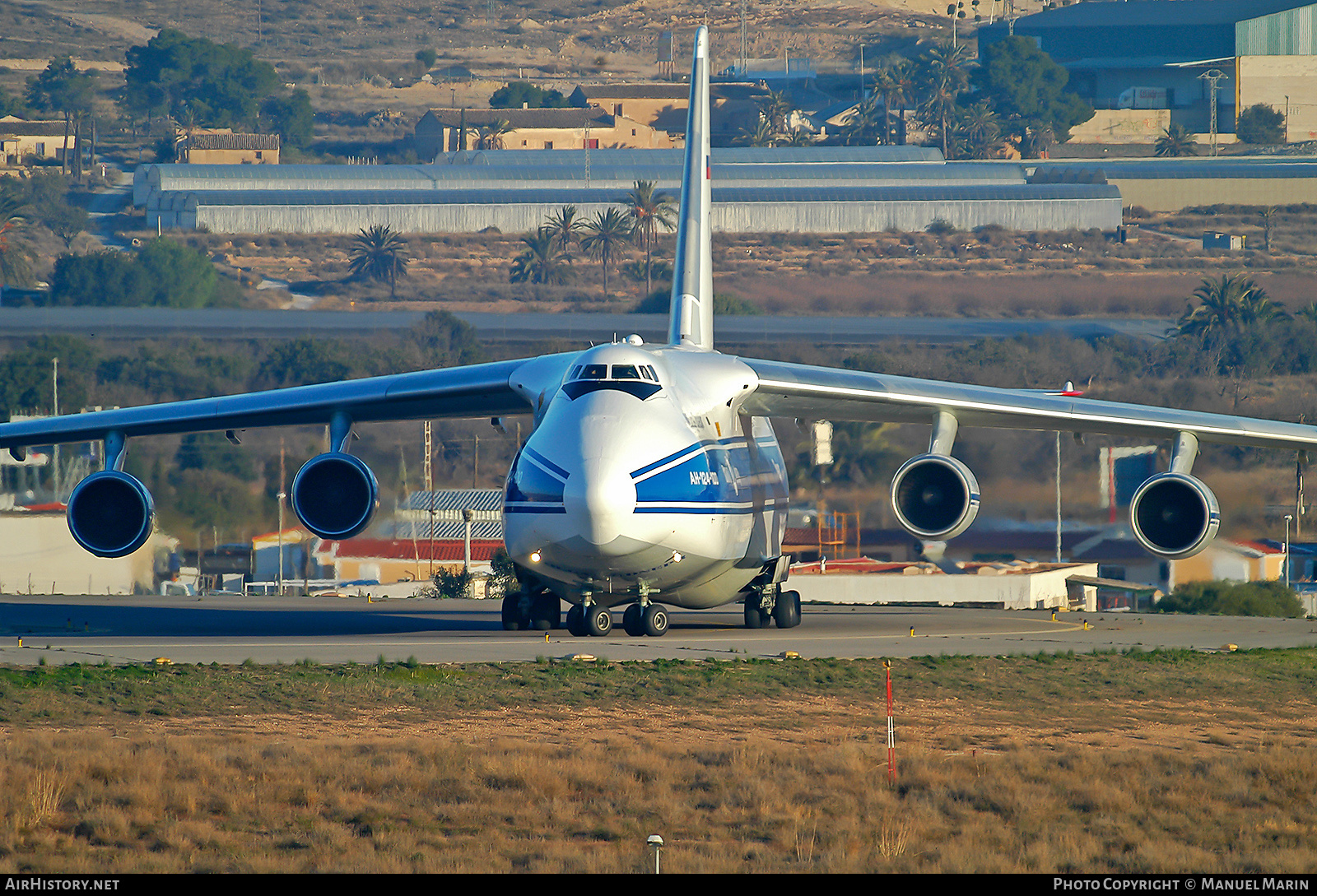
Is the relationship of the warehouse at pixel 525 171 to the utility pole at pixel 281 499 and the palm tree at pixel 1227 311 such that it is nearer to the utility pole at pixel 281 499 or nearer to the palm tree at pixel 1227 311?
the palm tree at pixel 1227 311

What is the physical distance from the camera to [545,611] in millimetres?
25859

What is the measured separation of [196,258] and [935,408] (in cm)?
6909

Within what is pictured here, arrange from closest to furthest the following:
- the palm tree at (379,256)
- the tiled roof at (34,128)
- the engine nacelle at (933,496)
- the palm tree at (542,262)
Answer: the engine nacelle at (933,496) → the palm tree at (379,256) → the palm tree at (542,262) → the tiled roof at (34,128)

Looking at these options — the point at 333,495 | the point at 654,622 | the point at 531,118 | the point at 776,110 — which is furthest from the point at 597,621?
the point at 776,110

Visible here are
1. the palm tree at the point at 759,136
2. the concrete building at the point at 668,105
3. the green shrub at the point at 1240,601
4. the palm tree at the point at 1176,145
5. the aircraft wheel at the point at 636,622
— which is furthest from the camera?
the concrete building at the point at 668,105

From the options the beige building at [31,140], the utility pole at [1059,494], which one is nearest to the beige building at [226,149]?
the beige building at [31,140]

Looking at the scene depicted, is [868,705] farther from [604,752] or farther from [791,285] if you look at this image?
[791,285]

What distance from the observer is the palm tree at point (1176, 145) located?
453 ft

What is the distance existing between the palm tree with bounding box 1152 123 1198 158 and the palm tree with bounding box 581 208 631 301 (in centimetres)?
5278

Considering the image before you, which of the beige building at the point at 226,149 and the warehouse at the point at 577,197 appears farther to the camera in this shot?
the beige building at the point at 226,149

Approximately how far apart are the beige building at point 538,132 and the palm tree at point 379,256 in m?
44.3

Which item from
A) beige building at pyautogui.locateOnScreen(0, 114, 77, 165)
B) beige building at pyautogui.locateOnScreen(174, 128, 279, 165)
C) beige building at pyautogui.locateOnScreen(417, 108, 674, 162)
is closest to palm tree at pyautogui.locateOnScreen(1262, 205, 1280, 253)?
beige building at pyautogui.locateOnScreen(417, 108, 674, 162)

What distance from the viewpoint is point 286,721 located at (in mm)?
18156

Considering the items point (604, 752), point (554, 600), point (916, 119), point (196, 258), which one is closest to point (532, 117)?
point (916, 119)
